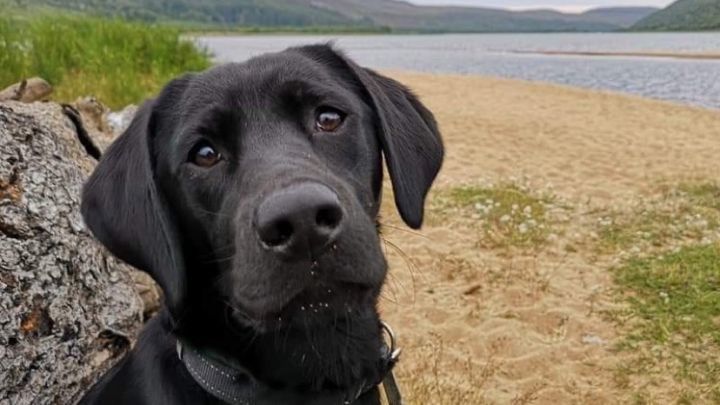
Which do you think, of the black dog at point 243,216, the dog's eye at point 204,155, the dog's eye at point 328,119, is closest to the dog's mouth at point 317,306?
the black dog at point 243,216

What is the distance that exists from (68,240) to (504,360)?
284 cm

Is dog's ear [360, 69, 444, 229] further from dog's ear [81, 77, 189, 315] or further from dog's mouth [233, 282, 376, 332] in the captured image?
dog's ear [81, 77, 189, 315]

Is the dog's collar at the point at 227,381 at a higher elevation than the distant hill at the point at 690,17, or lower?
higher

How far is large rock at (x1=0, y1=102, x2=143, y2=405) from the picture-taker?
2.56 metres

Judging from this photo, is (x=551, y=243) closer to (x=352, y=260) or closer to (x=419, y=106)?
(x=419, y=106)

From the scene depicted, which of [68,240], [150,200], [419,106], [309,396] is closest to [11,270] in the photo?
[68,240]

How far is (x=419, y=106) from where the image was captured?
2803 millimetres

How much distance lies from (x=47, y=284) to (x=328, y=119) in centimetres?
122

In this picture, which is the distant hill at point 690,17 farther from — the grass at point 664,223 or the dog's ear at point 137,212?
the dog's ear at point 137,212

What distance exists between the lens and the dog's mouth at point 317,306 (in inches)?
78.0

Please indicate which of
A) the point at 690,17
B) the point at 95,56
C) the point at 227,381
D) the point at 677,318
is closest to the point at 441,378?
the point at 677,318

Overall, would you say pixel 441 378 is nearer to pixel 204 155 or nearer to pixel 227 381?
pixel 227 381

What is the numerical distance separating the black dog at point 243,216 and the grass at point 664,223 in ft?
16.0

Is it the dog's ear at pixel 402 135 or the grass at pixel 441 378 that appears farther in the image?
the grass at pixel 441 378
